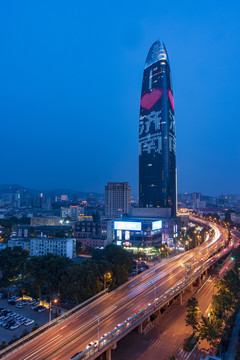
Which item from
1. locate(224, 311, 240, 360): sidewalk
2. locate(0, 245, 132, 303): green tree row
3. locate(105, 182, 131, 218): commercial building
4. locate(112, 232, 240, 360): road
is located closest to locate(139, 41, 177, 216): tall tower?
locate(105, 182, 131, 218): commercial building

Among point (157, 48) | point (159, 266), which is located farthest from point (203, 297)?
point (157, 48)

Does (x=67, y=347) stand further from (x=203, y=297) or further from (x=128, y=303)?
(x=203, y=297)

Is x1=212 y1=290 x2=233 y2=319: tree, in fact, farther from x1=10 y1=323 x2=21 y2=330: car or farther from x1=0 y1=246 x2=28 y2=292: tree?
x1=0 y1=246 x2=28 y2=292: tree

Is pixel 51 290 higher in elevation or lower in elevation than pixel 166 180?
lower

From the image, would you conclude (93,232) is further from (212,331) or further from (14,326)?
(212,331)

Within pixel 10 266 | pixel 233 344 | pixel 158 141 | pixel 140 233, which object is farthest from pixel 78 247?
pixel 158 141

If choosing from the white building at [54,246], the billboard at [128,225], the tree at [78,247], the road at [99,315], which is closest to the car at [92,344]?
the road at [99,315]
